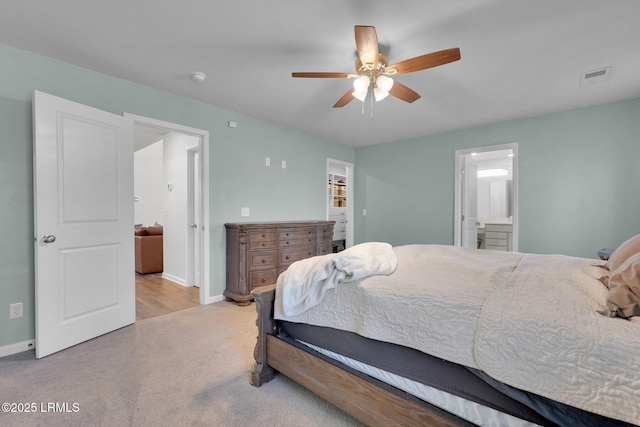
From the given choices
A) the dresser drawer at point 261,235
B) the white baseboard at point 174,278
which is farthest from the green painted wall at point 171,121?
the white baseboard at point 174,278

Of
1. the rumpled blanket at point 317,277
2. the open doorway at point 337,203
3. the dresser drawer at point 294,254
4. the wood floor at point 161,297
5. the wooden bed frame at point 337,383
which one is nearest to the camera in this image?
the wooden bed frame at point 337,383

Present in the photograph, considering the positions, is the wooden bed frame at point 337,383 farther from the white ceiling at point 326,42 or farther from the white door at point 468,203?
the white door at point 468,203

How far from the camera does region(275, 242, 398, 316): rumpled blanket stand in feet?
4.88

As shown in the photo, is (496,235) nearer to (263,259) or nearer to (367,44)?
(263,259)

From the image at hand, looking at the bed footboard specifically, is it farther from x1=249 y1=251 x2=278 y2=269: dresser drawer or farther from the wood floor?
the wood floor

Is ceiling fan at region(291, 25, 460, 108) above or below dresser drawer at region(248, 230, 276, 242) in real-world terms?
above

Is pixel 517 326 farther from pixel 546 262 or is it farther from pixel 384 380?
pixel 546 262

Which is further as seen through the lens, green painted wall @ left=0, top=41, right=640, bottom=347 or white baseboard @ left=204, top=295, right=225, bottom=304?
white baseboard @ left=204, top=295, right=225, bottom=304

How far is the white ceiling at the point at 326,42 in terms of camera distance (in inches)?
68.7

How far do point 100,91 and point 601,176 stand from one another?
5474mm

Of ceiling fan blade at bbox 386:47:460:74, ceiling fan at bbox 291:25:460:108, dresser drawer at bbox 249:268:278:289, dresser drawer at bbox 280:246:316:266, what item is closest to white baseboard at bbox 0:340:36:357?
dresser drawer at bbox 249:268:278:289

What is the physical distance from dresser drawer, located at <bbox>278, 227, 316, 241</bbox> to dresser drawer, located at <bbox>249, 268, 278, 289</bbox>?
0.45 meters

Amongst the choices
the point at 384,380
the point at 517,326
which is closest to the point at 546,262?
the point at 517,326

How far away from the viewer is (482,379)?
105cm
